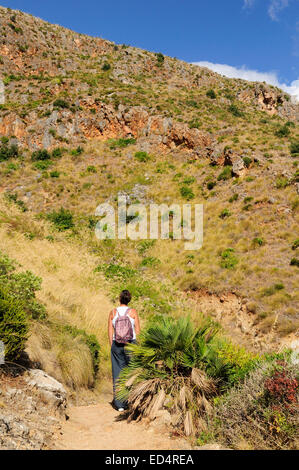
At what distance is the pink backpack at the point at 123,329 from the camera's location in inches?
199

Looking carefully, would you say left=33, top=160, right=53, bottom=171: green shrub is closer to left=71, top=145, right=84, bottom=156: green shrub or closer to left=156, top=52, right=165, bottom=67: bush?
left=71, top=145, right=84, bottom=156: green shrub

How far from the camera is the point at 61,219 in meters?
21.0

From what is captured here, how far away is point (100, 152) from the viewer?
1155 inches

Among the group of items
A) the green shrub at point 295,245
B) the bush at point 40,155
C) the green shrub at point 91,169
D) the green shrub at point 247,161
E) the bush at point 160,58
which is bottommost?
the green shrub at point 295,245

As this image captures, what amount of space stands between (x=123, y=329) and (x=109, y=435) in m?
1.55

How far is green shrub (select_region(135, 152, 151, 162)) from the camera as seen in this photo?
93.0 ft

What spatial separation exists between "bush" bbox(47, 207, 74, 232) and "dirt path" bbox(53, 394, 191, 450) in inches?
643

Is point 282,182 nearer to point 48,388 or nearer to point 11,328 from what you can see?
point 48,388

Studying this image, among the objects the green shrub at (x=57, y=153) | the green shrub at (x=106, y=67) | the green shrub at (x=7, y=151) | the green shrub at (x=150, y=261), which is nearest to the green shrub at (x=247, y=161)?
the green shrub at (x=150, y=261)

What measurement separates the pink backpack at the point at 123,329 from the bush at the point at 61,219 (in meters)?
15.7

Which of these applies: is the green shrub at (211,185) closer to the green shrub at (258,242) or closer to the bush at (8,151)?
the green shrub at (258,242)

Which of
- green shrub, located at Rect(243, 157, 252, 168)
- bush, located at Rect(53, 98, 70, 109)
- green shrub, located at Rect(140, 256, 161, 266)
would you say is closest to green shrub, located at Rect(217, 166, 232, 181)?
green shrub, located at Rect(243, 157, 252, 168)

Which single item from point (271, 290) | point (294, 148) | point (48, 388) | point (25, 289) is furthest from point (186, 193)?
point (48, 388)
